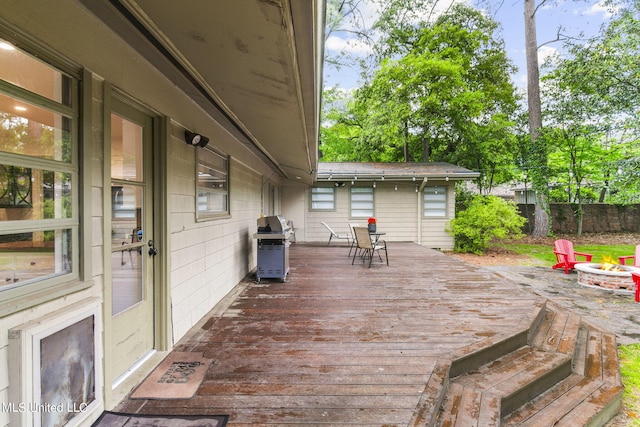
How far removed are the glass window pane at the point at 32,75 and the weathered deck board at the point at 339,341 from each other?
5.92ft

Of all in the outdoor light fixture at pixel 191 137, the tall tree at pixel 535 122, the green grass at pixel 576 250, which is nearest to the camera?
the outdoor light fixture at pixel 191 137

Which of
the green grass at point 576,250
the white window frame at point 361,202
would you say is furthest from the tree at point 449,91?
the green grass at point 576,250

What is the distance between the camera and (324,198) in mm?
10438

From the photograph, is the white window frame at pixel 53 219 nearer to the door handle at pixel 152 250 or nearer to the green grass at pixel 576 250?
the door handle at pixel 152 250

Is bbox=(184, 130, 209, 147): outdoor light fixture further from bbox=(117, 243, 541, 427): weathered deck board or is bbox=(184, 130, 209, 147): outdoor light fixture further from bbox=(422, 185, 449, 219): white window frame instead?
bbox=(422, 185, 449, 219): white window frame

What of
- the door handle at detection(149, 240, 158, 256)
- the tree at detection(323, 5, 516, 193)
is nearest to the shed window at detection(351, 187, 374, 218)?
the tree at detection(323, 5, 516, 193)

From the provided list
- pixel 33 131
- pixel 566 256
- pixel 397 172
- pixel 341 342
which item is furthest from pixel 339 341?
pixel 397 172

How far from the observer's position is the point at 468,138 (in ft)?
44.7

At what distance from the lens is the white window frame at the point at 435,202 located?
1015cm

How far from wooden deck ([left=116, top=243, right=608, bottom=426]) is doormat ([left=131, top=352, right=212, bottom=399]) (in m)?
0.06

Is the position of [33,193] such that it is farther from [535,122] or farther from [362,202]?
[535,122]

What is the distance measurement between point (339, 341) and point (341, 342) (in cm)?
3

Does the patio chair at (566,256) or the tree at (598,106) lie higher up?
the tree at (598,106)

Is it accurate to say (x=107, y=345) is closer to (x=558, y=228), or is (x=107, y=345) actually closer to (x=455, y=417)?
(x=455, y=417)
